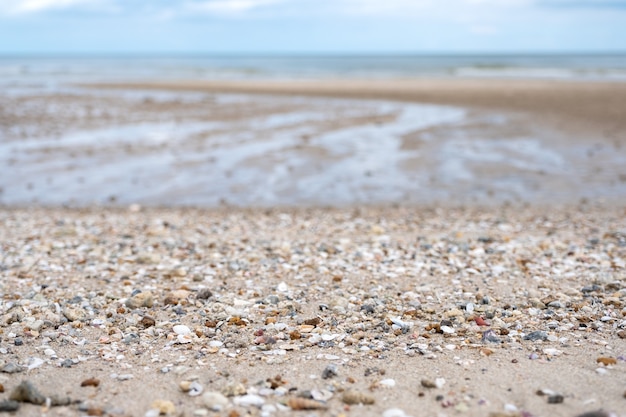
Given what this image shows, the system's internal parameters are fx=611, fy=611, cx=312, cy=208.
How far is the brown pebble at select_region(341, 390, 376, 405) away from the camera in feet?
14.1

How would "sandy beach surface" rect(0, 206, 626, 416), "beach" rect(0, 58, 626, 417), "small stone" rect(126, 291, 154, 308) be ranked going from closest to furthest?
"sandy beach surface" rect(0, 206, 626, 416) → "beach" rect(0, 58, 626, 417) → "small stone" rect(126, 291, 154, 308)

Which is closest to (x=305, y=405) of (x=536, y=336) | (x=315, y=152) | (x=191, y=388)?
(x=191, y=388)

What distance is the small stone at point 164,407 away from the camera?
421 centimetres

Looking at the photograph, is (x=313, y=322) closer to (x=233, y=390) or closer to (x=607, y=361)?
(x=233, y=390)

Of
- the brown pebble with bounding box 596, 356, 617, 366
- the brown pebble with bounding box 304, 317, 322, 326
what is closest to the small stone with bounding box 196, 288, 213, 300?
the brown pebble with bounding box 304, 317, 322, 326

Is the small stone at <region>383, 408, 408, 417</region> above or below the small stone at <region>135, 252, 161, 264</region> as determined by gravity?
below

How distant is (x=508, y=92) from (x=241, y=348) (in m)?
29.5

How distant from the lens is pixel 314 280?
6961 millimetres

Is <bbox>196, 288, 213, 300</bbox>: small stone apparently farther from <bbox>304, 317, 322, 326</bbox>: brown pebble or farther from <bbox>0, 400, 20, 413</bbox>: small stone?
<bbox>0, 400, 20, 413</bbox>: small stone

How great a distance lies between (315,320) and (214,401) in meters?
1.63

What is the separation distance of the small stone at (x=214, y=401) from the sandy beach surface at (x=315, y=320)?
0.04ft

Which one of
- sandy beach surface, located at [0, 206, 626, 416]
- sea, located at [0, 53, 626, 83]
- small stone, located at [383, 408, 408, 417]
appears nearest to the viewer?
small stone, located at [383, 408, 408, 417]

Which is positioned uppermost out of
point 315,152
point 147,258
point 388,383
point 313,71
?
point 313,71

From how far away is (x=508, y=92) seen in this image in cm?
3178
